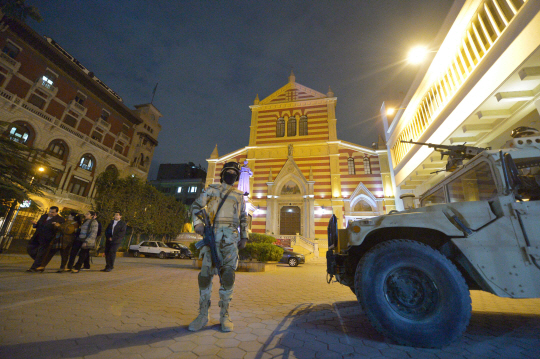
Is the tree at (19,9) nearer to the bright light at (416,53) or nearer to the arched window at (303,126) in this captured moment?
the bright light at (416,53)

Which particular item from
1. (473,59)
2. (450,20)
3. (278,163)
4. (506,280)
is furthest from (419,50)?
(278,163)

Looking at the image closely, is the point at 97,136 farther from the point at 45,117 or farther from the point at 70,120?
the point at 45,117

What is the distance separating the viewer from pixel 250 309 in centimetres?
360

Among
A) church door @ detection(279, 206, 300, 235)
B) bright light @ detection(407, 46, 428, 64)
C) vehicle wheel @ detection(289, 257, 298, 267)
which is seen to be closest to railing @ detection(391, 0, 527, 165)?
bright light @ detection(407, 46, 428, 64)

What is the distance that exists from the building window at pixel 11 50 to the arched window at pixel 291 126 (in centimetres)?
2640

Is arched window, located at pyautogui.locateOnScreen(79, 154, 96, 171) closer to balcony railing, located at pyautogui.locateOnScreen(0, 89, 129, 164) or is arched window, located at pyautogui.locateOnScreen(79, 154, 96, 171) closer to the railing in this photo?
balcony railing, located at pyautogui.locateOnScreen(0, 89, 129, 164)

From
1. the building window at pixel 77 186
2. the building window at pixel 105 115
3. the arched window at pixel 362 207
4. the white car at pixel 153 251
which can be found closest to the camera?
the white car at pixel 153 251

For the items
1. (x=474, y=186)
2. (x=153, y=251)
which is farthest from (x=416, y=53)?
(x=153, y=251)

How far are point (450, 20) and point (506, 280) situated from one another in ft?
31.0

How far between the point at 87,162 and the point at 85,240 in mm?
23801

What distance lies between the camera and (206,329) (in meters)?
2.60

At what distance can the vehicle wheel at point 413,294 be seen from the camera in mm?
2141

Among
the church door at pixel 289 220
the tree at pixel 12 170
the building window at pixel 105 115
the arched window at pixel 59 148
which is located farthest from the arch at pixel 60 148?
the church door at pixel 289 220

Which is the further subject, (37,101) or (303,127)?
(303,127)
